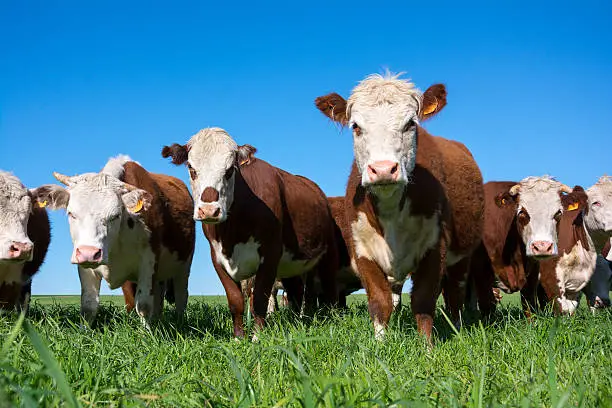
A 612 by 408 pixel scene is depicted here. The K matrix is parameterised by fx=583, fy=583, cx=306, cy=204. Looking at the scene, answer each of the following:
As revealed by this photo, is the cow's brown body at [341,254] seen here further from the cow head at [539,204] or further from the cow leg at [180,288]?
the cow head at [539,204]

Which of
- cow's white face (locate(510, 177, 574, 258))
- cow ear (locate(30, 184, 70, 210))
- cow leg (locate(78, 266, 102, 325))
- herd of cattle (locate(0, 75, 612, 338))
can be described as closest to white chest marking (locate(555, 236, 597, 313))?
herd of cattle (locate(0, 75, 612, 338))

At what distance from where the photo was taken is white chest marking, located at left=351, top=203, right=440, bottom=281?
5.90 meters

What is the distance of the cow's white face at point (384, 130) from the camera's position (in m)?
5.07

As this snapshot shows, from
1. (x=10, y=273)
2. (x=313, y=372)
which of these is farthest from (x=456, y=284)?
(x=10, y=273)

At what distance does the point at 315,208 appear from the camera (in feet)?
32.1

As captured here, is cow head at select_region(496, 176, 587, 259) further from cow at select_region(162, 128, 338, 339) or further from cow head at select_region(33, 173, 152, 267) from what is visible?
cow head at select_region(33, 173, 152, 267)

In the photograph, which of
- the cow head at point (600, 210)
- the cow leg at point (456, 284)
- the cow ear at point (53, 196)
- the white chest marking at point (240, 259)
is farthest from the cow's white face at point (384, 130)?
the cow head at point (600, 210)

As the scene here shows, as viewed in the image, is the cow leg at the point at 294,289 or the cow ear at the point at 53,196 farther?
the cow leg at the point at 294,289

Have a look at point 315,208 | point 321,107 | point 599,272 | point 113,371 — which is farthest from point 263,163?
point 599,272

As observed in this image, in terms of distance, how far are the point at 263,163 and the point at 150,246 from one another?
2.23 m

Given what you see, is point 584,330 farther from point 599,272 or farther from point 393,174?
point 599,272

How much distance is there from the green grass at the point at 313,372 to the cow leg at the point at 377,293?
353 mm

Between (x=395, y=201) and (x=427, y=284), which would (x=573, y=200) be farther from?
(x=395, y=201)

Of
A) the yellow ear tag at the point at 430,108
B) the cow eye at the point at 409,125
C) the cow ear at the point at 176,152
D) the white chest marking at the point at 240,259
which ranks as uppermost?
the yellow ear tag at the point at 430,108
